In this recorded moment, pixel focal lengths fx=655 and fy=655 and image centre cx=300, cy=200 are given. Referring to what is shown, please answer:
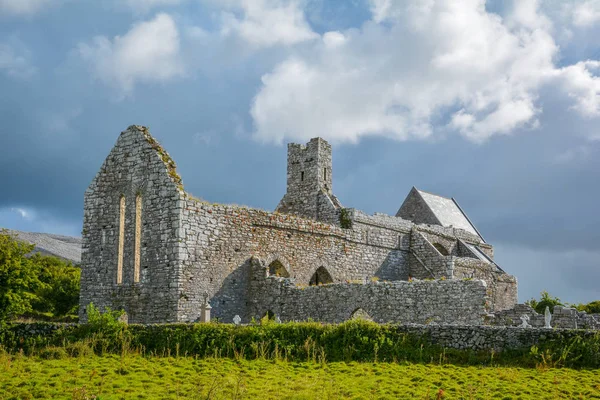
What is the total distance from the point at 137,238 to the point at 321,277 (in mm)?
8990

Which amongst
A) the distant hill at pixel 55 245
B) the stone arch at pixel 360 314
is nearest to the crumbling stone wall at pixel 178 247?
the stone arch at pixel 360 314

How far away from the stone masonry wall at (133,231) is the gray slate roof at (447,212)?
21.8m

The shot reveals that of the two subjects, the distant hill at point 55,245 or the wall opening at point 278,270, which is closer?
the wall opening at point 278,270

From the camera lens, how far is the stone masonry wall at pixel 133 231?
24.7m

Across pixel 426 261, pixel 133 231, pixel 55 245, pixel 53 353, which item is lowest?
pixel 53 353

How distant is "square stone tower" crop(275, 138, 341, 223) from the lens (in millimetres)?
34906

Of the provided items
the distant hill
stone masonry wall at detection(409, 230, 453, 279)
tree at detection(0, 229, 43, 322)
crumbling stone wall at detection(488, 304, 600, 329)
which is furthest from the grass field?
the distant hill

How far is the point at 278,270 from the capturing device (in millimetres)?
28812

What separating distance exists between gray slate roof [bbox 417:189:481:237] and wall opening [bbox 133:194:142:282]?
2178 centimetres

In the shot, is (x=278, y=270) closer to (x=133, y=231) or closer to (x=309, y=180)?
(x=133, y=231)

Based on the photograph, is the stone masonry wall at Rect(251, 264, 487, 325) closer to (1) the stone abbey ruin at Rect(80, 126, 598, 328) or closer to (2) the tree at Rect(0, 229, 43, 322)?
(1) the stone abbey ruin at Rect(80, 126, 598, 328)

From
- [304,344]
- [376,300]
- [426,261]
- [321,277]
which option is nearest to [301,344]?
[304,344]

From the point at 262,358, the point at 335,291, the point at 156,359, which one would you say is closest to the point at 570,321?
the point at 335,291

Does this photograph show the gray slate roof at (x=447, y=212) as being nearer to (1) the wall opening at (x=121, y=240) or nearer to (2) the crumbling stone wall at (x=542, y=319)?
(2) the crumbling stone wall at (x=542, y=319)
